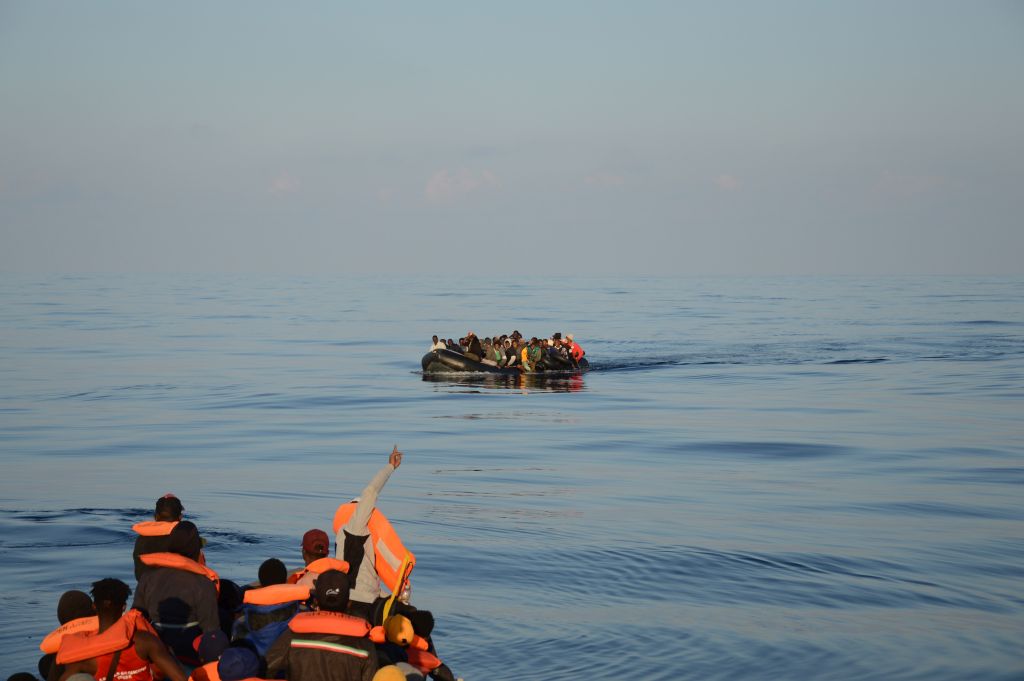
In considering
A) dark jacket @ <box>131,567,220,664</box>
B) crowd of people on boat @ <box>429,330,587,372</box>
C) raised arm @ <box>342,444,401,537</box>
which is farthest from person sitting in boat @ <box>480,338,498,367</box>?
dark jacket @ <box>131,567,220,664</box>

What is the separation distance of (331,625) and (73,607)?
7.53 ft

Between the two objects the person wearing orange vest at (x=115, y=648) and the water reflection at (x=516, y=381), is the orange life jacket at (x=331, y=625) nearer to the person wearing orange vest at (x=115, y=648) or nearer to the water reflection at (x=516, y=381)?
the person wearing orange vest at (x=115, y=648)

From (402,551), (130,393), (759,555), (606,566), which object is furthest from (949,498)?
(130,393)

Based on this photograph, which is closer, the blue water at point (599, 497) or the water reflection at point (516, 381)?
the blue water at point (599, 497)

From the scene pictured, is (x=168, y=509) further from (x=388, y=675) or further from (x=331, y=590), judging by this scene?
(x=388, y=675)

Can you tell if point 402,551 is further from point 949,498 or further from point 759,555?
point 949,498

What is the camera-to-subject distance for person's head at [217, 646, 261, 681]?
29.2 ft

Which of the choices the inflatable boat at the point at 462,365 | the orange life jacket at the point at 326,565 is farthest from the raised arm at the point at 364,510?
the inflatable boat at the point at 462,365

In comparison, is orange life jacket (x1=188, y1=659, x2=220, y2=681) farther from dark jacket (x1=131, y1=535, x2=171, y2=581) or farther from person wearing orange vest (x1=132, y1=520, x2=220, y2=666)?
dark jacket (x1=131, y1=535, x2=171, y2=581)

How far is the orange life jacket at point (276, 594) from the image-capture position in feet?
32.4

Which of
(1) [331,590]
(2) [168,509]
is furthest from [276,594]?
(2) [168,509]

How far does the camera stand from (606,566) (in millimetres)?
17656

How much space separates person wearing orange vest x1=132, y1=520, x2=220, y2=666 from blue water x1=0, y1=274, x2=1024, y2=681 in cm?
376

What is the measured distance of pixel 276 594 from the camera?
991 cm
